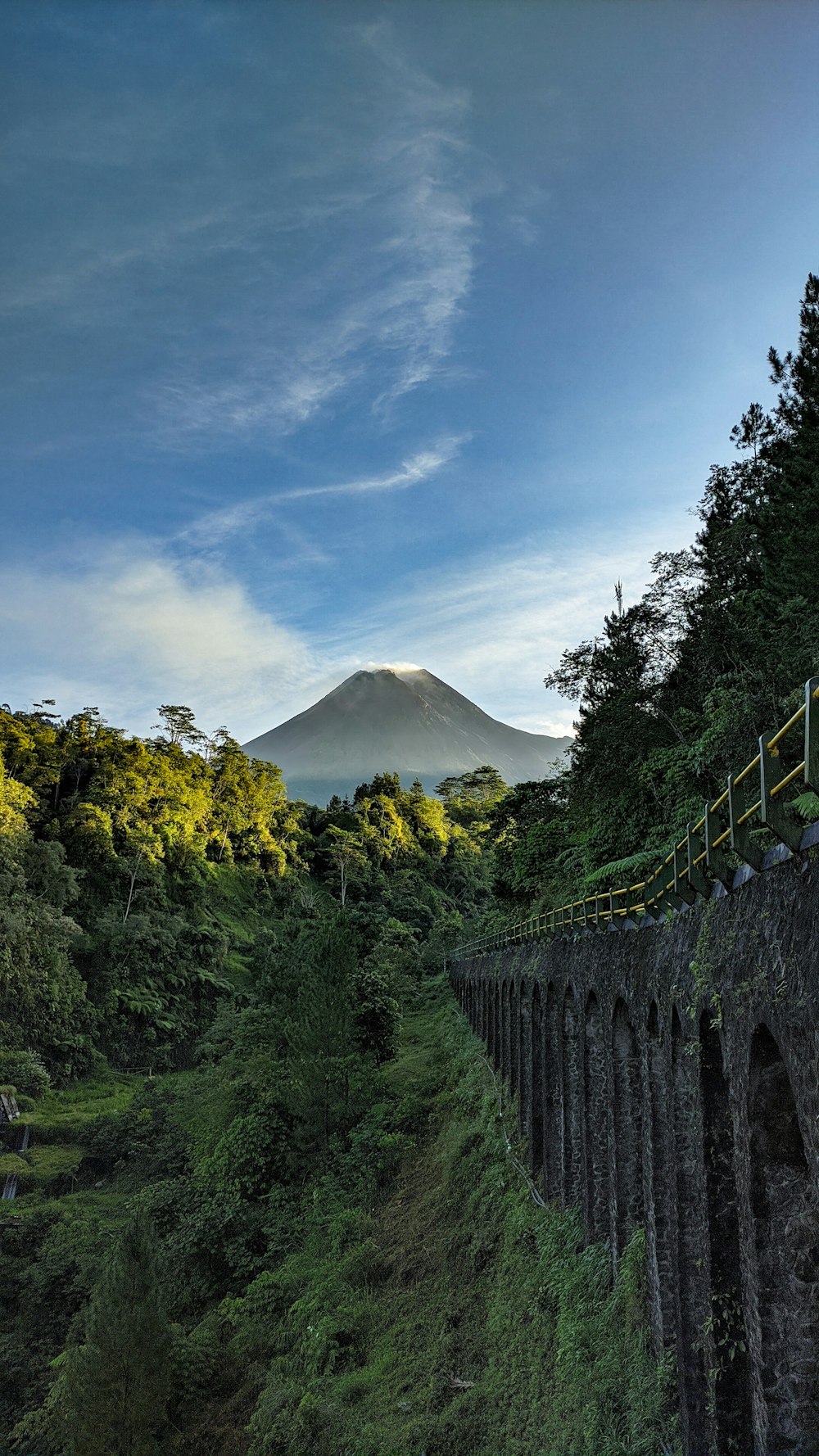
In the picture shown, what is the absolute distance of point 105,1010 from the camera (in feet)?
141

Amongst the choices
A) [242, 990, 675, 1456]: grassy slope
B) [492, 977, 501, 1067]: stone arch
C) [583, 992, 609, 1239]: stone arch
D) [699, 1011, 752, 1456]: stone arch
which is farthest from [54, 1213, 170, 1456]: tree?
[699, 1011, 752, 1456]: stone arch

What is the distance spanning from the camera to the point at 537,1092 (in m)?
17.8

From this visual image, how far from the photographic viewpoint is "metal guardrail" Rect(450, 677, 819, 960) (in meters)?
5.46

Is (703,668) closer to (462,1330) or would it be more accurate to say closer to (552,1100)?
(552,1100)

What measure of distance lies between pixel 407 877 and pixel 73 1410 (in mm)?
57415

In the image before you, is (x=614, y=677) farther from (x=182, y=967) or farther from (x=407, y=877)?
(x=407, y=877)

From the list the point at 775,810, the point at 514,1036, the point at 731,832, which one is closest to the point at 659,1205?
the point at 731,832

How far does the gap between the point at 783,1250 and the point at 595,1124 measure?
711 centimetres

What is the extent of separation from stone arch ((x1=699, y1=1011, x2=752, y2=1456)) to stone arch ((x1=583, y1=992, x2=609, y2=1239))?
4266 mm

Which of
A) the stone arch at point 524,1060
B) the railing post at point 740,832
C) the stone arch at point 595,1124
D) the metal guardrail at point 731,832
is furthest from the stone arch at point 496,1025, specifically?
the railing post at point 740,832

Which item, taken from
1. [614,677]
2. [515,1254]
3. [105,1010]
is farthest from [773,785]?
[105,1010]

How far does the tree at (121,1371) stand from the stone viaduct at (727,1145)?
11.0m

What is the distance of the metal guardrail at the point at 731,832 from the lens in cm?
546

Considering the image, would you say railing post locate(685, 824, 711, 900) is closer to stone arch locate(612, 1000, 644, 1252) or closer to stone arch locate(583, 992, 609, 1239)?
stone arch locate(612, 1000, 644, 1252)
